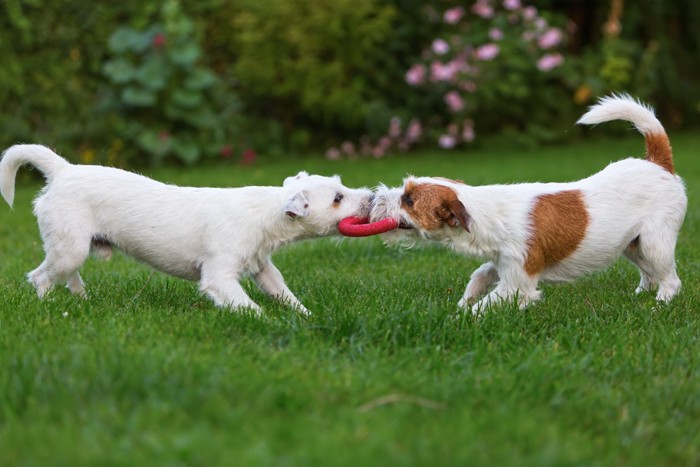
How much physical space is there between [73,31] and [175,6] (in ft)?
4.72

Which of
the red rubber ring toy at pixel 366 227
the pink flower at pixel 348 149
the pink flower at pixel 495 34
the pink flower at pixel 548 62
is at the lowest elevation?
the pink flower at pixel 348 149

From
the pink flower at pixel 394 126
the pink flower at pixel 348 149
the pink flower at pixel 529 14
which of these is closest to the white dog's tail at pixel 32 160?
the pink flower at pixel 348 149

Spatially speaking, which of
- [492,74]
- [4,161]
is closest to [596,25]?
[492,74]

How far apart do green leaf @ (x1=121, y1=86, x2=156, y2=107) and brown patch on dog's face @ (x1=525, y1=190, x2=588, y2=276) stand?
8607 millimetres

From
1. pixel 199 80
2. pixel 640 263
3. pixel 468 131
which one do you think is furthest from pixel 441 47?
pixel 640 263

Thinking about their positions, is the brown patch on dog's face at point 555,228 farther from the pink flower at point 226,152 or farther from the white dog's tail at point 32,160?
the pink flower at point 226,152

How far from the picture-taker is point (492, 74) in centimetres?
1353

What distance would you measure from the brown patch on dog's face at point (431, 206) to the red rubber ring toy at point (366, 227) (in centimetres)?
11

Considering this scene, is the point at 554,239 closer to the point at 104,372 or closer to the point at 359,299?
the point at 359,299

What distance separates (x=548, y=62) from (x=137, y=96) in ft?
20.3

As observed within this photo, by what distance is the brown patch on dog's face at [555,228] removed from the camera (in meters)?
4.68

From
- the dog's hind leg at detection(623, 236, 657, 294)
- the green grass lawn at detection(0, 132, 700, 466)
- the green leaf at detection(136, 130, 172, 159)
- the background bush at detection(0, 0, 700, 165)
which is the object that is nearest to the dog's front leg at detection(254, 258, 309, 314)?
the green grass lawn at detection(0, 132, 700, 466)

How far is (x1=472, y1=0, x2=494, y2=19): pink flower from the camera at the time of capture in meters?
14.1

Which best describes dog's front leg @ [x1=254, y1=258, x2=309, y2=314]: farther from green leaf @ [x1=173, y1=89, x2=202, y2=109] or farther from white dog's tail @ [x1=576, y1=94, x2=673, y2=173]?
green leaf @ [x1=173, y1=89, x2=202, y2=109]
